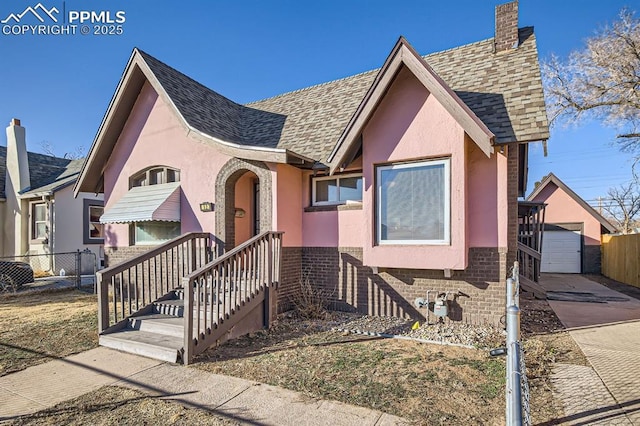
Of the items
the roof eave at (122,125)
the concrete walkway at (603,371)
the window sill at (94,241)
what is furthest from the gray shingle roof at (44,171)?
the concrete walkway at (603,371)

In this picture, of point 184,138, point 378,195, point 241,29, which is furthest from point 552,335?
point 241,29

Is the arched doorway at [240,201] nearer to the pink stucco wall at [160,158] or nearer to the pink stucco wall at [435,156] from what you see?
the pink stucco wall at [160,158]

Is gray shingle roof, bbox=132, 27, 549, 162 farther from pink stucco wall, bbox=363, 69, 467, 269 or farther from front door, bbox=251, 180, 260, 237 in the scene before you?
front door, bbox=251, 180, 260, 237

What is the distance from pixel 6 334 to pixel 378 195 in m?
8.26

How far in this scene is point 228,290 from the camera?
643cm

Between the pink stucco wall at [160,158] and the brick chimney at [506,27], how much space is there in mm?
7766

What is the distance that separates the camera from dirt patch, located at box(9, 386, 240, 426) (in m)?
3.80

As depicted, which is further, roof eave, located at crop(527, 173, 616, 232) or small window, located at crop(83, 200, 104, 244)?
roof eave, located at crop(527, 173, 616, 232)

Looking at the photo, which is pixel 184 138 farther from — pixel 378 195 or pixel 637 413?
pixel 637 413

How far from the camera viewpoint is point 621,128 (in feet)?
54.4

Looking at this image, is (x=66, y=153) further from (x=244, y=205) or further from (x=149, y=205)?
(x=244, y=205)

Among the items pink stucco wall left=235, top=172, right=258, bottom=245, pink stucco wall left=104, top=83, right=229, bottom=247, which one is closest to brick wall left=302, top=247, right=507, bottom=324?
pink stucco wall left=235, top=172, right=258, bottom=245

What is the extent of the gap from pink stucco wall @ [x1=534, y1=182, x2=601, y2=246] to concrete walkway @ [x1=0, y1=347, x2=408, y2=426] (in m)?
19.4

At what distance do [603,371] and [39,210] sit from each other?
22.1m
